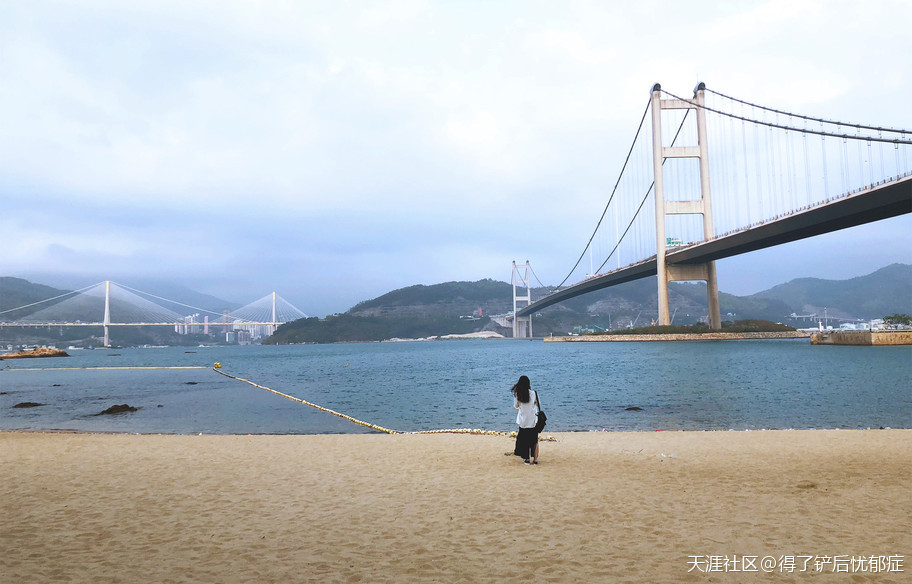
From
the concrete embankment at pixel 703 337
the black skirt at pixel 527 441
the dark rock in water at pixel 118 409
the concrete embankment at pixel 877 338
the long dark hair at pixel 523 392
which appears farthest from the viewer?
the concrete embankment at pixel 703 337

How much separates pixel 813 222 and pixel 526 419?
127 feet

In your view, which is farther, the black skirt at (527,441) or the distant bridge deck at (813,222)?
the distant bridge deck at (813,222)

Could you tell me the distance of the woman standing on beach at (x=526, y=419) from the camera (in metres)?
7.69

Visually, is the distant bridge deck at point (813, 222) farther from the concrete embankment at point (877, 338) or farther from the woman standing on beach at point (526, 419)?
the woman standing on beach at point (526, 419)

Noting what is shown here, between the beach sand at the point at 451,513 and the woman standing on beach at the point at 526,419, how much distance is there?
0.29 metres

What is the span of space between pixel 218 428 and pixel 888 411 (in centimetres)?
1727

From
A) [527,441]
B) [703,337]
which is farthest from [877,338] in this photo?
[527,441]

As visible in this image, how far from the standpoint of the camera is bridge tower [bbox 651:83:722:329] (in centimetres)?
5866

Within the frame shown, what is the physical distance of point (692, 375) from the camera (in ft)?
88.8

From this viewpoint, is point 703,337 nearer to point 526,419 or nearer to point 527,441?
point 527,441

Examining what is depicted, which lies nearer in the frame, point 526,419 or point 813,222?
point 526,419

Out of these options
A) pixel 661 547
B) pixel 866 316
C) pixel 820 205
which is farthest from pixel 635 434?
pixel 866 316

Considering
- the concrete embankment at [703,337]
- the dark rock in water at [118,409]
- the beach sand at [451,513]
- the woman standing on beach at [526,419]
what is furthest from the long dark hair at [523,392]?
the concrete embankment at [703,337]

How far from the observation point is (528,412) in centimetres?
778
